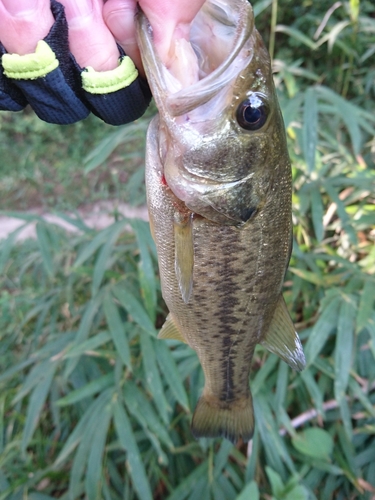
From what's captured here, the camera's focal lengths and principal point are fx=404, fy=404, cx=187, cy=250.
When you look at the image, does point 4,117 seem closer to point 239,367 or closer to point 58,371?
point 58,371

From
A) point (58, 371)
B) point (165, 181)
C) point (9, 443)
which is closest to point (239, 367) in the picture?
point (165, 181)

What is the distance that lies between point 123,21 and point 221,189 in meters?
0.36

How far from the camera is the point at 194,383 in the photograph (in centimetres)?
170

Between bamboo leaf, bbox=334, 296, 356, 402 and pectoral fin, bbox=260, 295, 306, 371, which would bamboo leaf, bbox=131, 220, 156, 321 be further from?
bamboo leaf, bbox=334, 296, 356, 402

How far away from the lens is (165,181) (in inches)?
34.1

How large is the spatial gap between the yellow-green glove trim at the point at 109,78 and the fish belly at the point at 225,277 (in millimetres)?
123

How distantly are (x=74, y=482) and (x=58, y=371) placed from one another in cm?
53

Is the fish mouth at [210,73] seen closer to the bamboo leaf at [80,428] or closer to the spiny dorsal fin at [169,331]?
the spiny dorsal fin at [169,331]

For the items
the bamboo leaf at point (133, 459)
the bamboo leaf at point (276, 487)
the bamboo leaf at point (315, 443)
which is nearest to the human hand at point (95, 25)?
the bamboo leaf at point (133, 459)

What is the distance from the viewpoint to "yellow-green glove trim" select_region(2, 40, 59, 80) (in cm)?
65

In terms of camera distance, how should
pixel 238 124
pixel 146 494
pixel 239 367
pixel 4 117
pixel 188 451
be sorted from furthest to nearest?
pixel 4 117, pixel 188 451, pixel 146 494, pixel 239 367, pixel 238 124

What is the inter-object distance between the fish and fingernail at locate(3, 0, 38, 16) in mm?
170

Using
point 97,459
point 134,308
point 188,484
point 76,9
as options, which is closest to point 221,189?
point 76,9

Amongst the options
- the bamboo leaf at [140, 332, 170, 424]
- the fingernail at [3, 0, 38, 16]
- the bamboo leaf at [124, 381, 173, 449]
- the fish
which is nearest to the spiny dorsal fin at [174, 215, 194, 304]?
the fish
